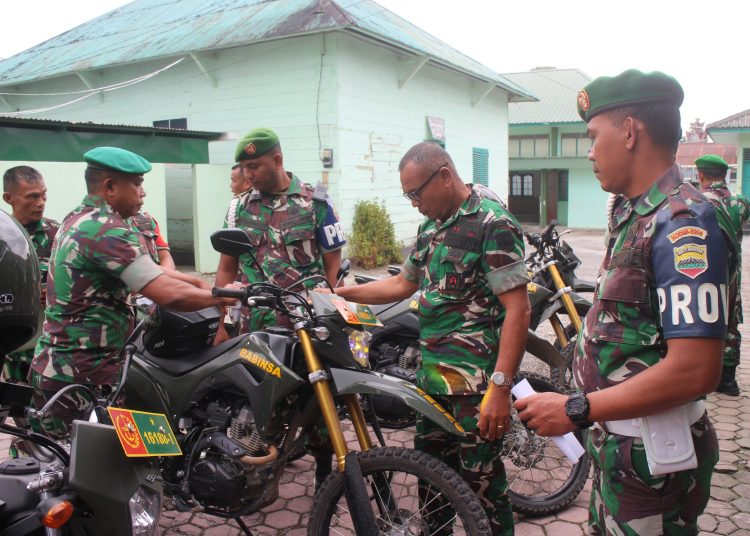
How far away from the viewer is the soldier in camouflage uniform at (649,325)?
A: 144cm

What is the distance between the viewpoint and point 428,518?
2.39m

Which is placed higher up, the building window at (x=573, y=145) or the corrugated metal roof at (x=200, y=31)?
the corrugated metal roof at (x=200, y=31)

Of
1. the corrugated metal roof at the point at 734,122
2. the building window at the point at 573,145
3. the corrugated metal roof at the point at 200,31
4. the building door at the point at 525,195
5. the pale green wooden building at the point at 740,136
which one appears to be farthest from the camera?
the building door at the point at 525,195

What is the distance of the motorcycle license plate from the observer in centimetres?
192

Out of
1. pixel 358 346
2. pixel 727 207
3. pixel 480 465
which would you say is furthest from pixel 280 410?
pixel 727 207

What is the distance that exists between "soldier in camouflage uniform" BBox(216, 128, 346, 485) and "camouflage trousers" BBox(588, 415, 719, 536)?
6.72 feet

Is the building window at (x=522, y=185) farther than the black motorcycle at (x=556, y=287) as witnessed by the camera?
Yes

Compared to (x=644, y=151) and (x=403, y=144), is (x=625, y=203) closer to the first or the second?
(x=644, y=151)

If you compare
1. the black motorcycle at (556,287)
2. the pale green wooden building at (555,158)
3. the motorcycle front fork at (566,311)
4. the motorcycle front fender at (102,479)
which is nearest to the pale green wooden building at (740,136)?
the pale green wooden building at (555,158)

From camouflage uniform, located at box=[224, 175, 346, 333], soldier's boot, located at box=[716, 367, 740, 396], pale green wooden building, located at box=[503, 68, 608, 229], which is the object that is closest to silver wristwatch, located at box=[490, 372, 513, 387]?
camouflage uniform, located at box=[224, 175, 346, 333]

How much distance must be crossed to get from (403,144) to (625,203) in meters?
11.3

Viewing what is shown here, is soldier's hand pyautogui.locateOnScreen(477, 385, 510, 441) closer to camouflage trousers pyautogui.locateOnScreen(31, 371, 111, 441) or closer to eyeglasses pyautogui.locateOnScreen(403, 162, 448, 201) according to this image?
eyeglasses pyautogui.locateOnScreen(403, 162, 448, 201)

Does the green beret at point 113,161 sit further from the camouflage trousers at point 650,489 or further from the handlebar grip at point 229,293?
the camouflage trousers at point 650,489

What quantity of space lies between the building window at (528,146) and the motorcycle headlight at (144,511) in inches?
959
